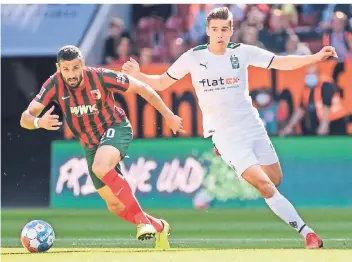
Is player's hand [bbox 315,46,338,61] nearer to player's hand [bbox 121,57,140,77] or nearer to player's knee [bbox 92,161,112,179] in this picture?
player's hand [bbox 121,57,140,77]

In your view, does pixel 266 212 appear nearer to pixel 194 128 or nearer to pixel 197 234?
pixel 194 128

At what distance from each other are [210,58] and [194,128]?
6969 mm

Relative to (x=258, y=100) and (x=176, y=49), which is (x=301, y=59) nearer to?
(x=258, y=100)

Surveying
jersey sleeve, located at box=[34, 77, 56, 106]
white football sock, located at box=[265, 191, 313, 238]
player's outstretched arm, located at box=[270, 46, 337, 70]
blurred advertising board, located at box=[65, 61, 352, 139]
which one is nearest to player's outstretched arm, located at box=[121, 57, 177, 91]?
jersey sleeve, located at box=[34, 77, 56, 106]

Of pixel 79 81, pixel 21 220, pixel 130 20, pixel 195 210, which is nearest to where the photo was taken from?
pixel 79 81

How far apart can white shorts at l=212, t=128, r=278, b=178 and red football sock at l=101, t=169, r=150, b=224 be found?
1043 millimetres

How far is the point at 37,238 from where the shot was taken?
34.0 ft

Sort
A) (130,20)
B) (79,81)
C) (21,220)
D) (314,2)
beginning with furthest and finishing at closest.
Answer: (130,20) → (314,2) → (21,220) → (79,81)

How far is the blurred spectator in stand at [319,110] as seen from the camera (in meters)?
17.5

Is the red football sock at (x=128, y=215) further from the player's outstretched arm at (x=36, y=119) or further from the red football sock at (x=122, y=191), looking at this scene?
the player's outstretched arm at (x=36, y=119)

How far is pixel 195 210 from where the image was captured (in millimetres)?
17141

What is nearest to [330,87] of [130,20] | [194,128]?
[194,128]

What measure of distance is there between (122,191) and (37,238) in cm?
87

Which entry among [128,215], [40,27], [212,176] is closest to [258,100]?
[212,176]
